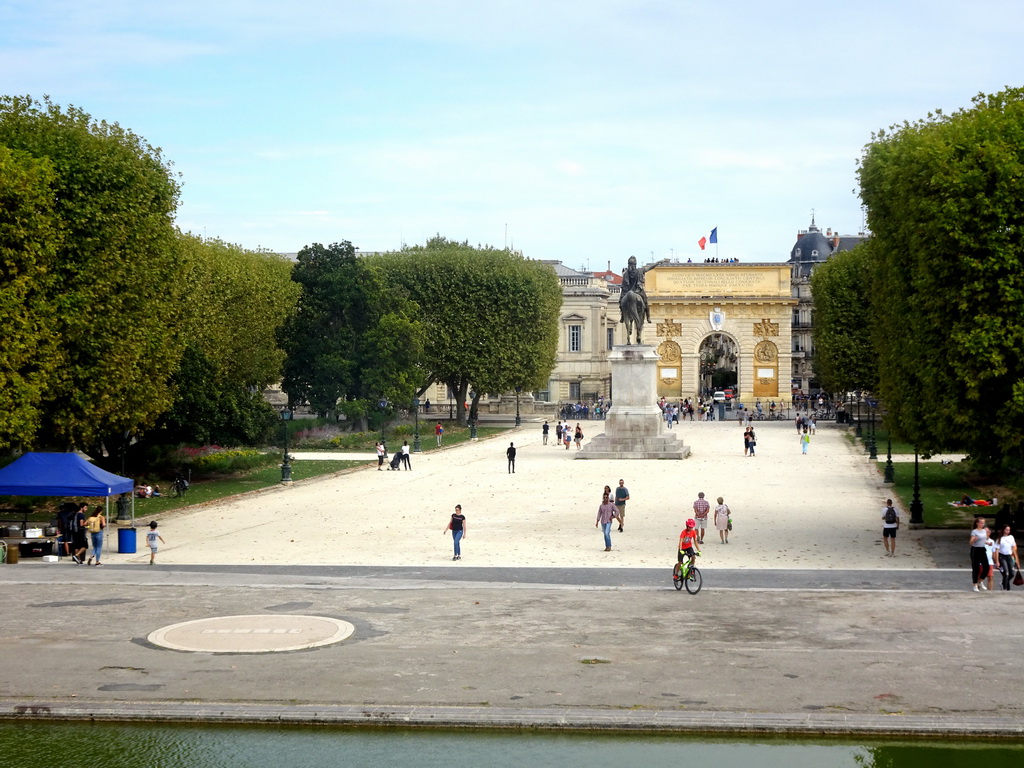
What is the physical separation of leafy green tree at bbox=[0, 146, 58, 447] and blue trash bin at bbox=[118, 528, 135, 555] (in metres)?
3.57

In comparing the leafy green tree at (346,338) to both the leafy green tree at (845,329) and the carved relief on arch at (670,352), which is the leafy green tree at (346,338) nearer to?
the leafy green tree at (845,329)

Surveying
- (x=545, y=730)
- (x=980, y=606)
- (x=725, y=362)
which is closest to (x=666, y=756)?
(x=545, y=730)

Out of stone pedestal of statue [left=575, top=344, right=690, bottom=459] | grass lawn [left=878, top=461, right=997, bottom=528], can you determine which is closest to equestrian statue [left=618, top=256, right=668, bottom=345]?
stone pedestal of statue [left=575, top=344, right=690, bottom=459]

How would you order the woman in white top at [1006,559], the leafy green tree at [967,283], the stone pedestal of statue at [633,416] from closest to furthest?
the woman in white top at [1006,559], the leafy green tree at [967,283], the stone pedestal of statue at [633,416]

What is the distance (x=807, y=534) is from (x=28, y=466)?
1773cm

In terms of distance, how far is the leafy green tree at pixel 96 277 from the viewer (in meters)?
31.7

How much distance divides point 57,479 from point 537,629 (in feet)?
45.7

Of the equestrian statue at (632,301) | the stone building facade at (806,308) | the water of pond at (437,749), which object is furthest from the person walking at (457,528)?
the stone building facade at (806,308)

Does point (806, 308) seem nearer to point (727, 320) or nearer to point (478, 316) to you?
point (727, 320)

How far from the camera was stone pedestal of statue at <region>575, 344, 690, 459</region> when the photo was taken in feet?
173

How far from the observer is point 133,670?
16.1 m

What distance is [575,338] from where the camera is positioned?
4109 inches

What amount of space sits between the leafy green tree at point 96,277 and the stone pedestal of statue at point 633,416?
23.0 metres

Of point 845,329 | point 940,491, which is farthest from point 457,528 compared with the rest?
point 845,329
